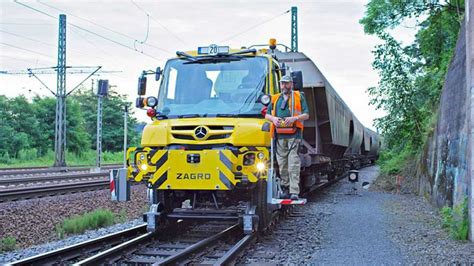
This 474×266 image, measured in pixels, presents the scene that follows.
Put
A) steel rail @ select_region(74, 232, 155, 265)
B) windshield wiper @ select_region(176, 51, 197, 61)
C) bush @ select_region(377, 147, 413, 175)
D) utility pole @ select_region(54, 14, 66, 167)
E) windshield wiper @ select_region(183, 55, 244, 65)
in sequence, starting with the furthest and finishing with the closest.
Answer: utility pole @ select_region(54, 14, 66, 167), bush @ select_region(377, 147, 413, 175), windshield wiper @ select_region(176, 51, 197, 61), windshield wiper @ select_region(183, 55, 244, 65), steel rail @ select_region(74, 232, 155, 265)

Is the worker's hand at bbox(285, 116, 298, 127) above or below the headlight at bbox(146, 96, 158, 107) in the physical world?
below

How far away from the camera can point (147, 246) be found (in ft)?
24.9

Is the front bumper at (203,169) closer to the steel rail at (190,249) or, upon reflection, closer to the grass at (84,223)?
the steel rail at (190,249)

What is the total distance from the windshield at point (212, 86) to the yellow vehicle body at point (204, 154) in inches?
17.9

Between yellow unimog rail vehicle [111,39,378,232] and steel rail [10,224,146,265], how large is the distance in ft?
1.97

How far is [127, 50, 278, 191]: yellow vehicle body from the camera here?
747 centimetres

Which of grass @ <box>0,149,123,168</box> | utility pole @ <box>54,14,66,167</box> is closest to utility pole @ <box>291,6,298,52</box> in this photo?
utility pole @ <box>54,14,66,167</box>

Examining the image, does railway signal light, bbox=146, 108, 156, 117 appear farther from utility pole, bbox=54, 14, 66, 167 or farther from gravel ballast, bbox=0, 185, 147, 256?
utility pole, bbox=54, 14, 66, 167

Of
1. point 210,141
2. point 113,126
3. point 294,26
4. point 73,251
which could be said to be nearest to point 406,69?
point 294,26

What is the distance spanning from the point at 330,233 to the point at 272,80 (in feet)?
9.34

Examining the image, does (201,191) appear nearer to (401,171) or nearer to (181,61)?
(181,61)

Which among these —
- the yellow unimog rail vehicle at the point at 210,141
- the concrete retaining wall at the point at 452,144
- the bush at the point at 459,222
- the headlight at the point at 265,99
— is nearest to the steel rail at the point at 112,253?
the yellow unimog rail vehicle at the point at 210,141

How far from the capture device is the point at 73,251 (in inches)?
271

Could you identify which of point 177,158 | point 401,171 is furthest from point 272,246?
point 401,171
